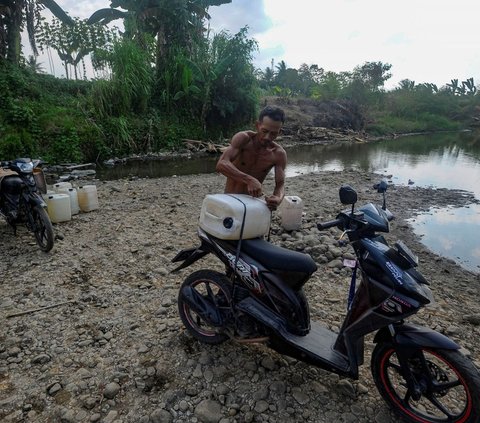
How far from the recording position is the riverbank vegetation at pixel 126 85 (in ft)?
43.4

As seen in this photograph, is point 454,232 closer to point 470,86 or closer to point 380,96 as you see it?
point 380,96

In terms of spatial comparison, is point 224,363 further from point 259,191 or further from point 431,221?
point 431,221

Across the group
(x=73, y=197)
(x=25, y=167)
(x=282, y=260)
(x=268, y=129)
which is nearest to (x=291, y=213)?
(x=268, y=129)

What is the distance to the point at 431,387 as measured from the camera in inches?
80.0

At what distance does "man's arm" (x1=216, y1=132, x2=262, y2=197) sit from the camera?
2.63 m

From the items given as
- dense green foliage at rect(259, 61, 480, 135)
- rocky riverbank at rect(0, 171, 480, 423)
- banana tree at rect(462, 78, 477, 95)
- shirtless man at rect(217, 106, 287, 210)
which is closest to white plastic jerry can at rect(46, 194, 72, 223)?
rocky riverbank at rect(0, 171, 480, 423)

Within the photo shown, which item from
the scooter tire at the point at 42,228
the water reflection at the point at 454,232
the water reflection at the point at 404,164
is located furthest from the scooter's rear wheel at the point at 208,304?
the water reflection at the point at 404,164

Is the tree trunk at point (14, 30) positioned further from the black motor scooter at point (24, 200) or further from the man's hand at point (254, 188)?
the man's hand at point (254, 188)

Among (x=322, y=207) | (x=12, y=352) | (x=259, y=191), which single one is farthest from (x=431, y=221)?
(x=12, y=352)

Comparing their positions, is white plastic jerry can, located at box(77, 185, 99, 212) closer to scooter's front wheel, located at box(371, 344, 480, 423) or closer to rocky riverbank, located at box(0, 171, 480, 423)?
rocky riverbank, located at box(0, 171, 480, 423)

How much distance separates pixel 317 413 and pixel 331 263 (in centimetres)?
263

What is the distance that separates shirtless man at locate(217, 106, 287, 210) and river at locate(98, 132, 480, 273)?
450 centimetres

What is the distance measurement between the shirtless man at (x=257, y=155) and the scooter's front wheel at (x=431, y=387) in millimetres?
1461

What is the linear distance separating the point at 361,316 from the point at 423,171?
15.5 m
